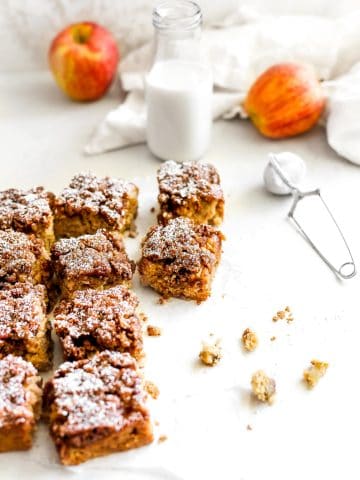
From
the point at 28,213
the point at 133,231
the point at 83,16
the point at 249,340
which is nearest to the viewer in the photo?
the point at 249,340

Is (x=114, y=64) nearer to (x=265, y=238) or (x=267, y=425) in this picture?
(x=265, y=238)

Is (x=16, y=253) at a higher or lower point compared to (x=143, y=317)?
higher

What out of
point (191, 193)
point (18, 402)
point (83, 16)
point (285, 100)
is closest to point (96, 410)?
point (18, 402)

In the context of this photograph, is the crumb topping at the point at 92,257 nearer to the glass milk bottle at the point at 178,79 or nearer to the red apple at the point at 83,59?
the glass milk bottle at the point at 178,79

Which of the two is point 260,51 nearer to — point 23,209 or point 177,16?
point 177,16

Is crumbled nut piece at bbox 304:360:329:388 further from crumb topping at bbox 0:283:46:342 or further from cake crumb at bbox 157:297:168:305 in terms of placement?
crumb topping at bbox 0:283:46:342

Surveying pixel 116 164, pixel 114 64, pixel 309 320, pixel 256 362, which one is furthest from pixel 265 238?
pixel 114 64

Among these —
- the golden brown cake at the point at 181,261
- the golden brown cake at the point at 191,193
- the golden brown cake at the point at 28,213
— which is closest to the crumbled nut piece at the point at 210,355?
A: the golden brown cake at the point at 181,261
